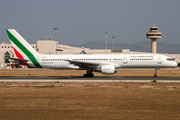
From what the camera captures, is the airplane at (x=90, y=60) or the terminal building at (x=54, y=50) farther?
the terminal building at (x=54, y=50)

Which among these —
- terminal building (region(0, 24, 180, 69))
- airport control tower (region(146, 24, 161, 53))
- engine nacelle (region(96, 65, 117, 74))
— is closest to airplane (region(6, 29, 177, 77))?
engine nacelle (region(96, 65, 117, 74))

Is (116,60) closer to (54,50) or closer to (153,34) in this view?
(54,50)

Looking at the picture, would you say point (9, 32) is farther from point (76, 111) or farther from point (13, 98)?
point (76, 111)

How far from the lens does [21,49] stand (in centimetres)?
4153

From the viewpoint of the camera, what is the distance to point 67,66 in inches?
1591

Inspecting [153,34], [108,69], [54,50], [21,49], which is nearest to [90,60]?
[108,69]

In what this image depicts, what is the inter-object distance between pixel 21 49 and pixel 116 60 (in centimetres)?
1629

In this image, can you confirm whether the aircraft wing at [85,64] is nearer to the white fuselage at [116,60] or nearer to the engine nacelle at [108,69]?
the white fuselage at [116,60]

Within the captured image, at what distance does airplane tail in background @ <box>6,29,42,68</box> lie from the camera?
4131cm

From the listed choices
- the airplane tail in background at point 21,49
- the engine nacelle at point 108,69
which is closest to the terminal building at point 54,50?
the airplane tail in background at point 21,49

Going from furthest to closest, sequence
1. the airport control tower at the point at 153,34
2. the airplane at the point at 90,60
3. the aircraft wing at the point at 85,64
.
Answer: the airport control tower at the point at 153,34 → the airplane at the point at 90,60 → the aircraft wing at the point at 85,64

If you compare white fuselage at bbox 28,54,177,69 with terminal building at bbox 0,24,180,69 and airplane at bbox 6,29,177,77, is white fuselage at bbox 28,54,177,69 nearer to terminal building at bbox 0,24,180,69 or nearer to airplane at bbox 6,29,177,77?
airplane at bbox 6,29,177,77

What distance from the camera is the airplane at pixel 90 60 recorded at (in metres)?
38.2

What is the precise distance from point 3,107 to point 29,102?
2105 millimetres
